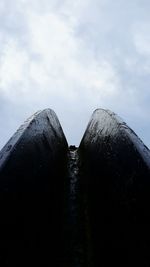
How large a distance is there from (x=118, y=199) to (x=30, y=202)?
0.34 m

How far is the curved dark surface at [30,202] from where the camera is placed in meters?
1.61

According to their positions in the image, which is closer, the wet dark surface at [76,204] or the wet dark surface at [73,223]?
the wet dark surface at [76,204]

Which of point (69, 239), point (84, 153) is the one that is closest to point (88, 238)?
point (69, 239)

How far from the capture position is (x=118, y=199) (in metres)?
1.74

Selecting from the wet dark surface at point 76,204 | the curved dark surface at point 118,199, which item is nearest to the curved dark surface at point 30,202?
the wet dark surface at point 76,204

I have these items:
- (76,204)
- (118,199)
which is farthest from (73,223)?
(118,199)

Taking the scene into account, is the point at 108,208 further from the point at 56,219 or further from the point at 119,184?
the point at 56,219

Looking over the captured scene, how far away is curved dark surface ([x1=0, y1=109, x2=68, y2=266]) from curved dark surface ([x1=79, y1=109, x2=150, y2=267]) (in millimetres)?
158

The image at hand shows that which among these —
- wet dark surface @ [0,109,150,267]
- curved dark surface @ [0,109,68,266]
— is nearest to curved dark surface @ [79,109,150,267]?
wet dark surface @ [0,109,150,267]

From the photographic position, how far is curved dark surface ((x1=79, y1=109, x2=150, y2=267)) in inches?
63.4

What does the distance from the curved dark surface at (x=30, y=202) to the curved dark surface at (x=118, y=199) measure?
158 mm

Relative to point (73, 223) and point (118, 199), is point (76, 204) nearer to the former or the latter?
point (73, 223)

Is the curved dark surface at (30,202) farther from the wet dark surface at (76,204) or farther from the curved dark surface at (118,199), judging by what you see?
the curved dark surface at (118,199)

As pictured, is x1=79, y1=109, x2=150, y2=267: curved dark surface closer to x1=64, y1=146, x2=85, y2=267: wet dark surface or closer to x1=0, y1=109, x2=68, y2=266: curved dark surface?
x1=64, y1=146, x2=85, y2=267: wet dark surface
